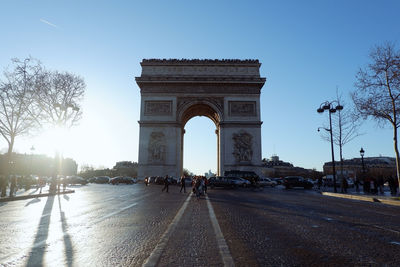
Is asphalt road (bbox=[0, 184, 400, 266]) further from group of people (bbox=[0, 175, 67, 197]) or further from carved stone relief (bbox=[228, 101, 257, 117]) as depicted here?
carved stone relief (bbox=[228, 101, 257, 117])

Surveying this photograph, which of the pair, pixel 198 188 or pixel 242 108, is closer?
pixel 198 188

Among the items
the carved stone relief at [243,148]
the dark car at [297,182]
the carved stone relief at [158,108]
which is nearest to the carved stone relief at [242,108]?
the carved stone relief at [243,148]

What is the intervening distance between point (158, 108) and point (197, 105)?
554 cm

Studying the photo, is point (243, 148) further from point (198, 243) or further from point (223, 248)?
point (223, 248)

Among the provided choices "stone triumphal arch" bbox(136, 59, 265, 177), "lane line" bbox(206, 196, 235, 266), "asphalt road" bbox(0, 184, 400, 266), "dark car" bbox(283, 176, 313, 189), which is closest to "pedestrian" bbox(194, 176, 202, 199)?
"asphalt road" bbox(0, 184, 400, 266)

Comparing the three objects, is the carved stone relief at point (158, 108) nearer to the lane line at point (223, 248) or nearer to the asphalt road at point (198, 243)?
the asphalt road at point (198, 243)

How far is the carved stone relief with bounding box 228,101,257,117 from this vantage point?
38656mm

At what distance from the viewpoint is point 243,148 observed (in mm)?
37406

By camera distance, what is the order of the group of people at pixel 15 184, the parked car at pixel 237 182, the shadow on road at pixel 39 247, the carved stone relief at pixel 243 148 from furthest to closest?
the carved stone relief at pixel 243 148 → the parked car at pixel 237 182 → the group of people at pixel 15 184 → the shadow on road at pixel 39 247

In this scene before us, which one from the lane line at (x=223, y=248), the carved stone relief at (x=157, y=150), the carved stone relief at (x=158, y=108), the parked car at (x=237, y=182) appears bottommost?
the lane line at (x=223, y=248)

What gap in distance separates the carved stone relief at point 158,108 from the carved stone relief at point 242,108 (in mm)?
8370

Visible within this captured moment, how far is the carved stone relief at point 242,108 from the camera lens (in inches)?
1522

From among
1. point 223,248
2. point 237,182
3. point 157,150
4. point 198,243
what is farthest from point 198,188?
point 157,150

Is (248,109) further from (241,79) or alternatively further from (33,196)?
(33,196)
